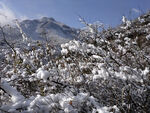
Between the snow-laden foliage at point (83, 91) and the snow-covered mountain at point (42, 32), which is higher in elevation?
the snow-covered mountain at point (42, 32)

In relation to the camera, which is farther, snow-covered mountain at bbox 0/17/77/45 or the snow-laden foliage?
snow-covered mountain at bbox 0/17/77/45

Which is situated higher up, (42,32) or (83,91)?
(42,32)

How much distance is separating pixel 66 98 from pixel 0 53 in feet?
35.9

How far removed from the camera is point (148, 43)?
27.4 ft

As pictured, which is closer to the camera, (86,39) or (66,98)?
(66,98)

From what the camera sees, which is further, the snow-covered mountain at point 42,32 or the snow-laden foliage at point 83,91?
the snow-covered mountain at point 42,32

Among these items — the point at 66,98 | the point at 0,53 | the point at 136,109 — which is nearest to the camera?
the point at 66,98

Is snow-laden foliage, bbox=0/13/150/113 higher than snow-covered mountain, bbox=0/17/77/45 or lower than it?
lower

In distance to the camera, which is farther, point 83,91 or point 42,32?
point 42,32

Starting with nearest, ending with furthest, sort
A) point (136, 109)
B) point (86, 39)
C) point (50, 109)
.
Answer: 1. point (50, 109)
2. point (136, 109)
3. point (86, 39)

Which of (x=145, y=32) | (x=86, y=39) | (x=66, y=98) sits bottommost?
(x=66, y=98)

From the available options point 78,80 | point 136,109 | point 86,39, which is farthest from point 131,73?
point 86,39

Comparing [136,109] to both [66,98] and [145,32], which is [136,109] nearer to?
[66,98]

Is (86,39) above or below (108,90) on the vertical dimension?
above
